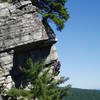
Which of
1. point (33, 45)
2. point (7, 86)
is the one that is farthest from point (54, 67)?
point (7, 86)

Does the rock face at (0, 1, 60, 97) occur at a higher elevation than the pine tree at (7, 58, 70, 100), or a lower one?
higher

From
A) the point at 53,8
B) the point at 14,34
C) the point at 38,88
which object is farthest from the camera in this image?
the point at 53,8

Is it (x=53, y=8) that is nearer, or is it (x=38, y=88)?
(x=38, y=88)

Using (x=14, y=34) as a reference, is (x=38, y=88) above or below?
below

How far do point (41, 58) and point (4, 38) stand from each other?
5628 mm

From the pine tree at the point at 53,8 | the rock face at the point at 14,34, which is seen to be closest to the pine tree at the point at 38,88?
the rock face at the point at 14,34

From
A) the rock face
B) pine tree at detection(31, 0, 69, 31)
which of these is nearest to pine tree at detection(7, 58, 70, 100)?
the rock face

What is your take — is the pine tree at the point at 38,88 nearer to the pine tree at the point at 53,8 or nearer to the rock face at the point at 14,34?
the rock face at the point at 14,34

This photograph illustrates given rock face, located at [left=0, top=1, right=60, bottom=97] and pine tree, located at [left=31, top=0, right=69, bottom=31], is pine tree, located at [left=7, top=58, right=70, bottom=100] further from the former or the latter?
pine tree, located at [left=31, top=0, right=69, bottom=31]

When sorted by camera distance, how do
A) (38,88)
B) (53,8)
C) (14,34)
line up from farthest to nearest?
(53,8), (14,34), (38,88)

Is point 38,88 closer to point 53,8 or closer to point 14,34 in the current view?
point 14,34

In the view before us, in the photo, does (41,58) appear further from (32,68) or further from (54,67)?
(32,68)

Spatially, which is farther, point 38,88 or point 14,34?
point 14,34

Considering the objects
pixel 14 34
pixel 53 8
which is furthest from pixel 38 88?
pixel 53 8
